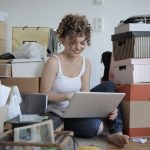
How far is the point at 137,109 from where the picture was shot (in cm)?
177

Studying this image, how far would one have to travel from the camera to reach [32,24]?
2.63 metres

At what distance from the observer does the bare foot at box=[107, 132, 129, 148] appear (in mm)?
1581

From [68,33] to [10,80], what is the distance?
52 cm

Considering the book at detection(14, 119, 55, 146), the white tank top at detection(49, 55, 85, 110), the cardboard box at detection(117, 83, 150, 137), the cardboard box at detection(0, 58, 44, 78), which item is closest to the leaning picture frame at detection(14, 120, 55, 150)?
the book at detection(14, 119, 55, 146)

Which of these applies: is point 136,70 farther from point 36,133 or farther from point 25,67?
point 36,133

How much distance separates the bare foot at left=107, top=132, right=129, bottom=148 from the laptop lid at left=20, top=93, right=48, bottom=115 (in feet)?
1.30

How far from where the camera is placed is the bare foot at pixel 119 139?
158cm

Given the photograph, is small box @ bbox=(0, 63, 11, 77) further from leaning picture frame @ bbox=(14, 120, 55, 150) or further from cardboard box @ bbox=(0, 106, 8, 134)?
leaning picture frame @ bbox=(14, 120, 55, 150)

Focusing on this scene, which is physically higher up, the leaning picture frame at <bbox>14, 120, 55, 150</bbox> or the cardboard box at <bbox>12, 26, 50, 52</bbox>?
the cardboard box at <bbox>12, 26, 50, 52</bbox>

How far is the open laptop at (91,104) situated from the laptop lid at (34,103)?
Result: 0.31ft

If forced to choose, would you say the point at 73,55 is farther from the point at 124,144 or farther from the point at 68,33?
the point at 124,144

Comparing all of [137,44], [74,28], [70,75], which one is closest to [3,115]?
[70,75]

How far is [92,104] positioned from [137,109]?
0.32m

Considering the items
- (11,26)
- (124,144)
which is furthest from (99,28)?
(124,144)
